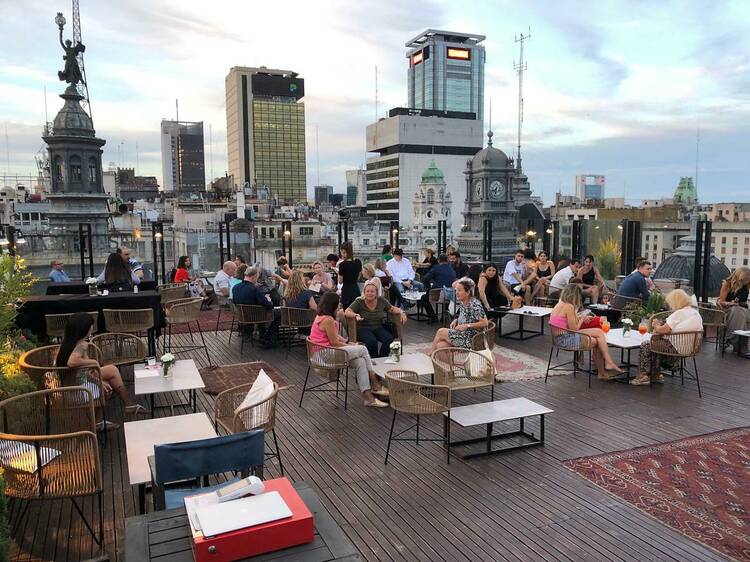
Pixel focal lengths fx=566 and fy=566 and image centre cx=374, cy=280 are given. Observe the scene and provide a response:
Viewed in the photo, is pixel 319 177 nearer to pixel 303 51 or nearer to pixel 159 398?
pixel 303 51

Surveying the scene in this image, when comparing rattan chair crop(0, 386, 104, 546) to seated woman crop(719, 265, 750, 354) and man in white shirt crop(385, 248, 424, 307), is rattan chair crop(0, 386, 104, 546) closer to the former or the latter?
man in white shirt crop(385, 248, 424, 307)

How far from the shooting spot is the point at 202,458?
3133mm

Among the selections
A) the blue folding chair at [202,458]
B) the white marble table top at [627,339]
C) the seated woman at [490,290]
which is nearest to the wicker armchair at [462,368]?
the white marble table top at [627,339]

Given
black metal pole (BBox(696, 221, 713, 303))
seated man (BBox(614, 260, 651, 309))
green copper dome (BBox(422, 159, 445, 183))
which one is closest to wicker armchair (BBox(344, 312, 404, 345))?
seated man (BBox(614, 260, 651, 309))

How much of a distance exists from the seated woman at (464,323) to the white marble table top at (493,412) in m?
1.56

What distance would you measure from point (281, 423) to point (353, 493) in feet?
5.81

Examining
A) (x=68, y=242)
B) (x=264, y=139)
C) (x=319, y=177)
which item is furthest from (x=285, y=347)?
(x=319, y=177)

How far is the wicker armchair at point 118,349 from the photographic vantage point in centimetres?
643

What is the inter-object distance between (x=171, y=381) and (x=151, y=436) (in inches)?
60.7

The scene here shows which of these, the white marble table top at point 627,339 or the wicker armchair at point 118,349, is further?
the white marble table top at point 627,339

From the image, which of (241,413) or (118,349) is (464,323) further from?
(118,349)

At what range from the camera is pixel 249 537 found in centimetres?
226

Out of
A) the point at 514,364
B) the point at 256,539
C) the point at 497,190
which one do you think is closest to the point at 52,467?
the point at 256,539

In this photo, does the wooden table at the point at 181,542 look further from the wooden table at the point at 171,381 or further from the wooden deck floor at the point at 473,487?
the wooden table at the point at 171,381
